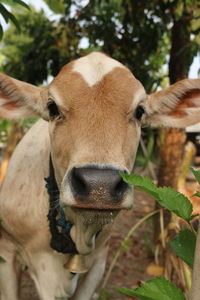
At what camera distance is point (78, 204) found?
1.97 meters

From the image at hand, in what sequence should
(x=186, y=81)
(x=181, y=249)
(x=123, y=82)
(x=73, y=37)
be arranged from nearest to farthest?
1. (x=181, y=249)
2. (x=123, y=82)
3. (x=186, y=81)
4. (x=73, y=37)

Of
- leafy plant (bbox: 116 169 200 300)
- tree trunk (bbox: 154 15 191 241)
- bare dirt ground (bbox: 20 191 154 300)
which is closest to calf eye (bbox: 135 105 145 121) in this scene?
leafy plant (bbox: 116 169 200 300)

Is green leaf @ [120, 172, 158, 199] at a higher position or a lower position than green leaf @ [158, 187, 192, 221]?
higher

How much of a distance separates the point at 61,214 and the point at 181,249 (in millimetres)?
Result: 1461

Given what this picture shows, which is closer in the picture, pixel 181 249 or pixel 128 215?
pixel 181 249

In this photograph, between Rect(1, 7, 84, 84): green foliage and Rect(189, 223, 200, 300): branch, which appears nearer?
Rect(189, 223, 200, 300): branch

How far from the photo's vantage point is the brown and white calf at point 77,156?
6.54ft

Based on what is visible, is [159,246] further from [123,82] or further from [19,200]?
[123,82]

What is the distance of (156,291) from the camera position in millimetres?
1077

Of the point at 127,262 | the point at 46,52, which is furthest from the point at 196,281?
the point at 127,262

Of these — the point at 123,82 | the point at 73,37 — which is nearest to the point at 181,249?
the point at 123,82

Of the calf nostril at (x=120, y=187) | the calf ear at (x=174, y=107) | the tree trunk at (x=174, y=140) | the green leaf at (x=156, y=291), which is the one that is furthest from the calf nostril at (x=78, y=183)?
the tree trunk at (x=174, y=140)

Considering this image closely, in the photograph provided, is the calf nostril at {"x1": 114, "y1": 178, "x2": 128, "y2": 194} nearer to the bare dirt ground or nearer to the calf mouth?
the calf mouth

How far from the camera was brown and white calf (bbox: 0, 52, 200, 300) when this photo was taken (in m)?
1.99
